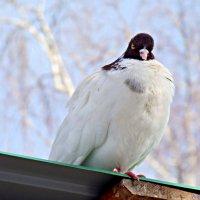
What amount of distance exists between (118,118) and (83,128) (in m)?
0.28

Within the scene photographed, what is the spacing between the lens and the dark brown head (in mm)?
5281

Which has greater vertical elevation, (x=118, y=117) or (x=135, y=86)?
(x=135, y=86)

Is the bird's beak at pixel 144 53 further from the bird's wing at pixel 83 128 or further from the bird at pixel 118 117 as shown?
the bird's wing at pixel 83 128

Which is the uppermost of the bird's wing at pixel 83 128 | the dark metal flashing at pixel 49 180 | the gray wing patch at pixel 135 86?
the gray wing patch at pixel 135 86

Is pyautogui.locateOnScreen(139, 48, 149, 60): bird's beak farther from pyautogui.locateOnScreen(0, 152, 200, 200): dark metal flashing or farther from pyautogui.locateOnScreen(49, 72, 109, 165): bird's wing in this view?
pyautogui.locateOnScreen(0, 152, 200, 200): dark metal flashing

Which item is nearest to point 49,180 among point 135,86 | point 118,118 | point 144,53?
point 118,118

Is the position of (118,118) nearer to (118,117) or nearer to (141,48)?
(118,117)

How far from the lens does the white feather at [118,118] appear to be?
4.91m

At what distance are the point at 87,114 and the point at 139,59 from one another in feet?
1.91

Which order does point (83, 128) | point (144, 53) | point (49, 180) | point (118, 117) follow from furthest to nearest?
point (144, 53) < point (83, 128) < point (118, 117) < point (49, 180)

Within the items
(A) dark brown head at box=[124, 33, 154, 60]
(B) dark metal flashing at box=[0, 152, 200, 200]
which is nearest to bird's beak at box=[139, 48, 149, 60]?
(A) dark brown head at box=[124, 33, 154, 60]

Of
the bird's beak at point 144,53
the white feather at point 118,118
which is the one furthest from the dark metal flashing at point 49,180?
the bird's beak at point 144,53

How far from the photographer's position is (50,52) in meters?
14.8

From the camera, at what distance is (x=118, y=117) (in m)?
4.91
